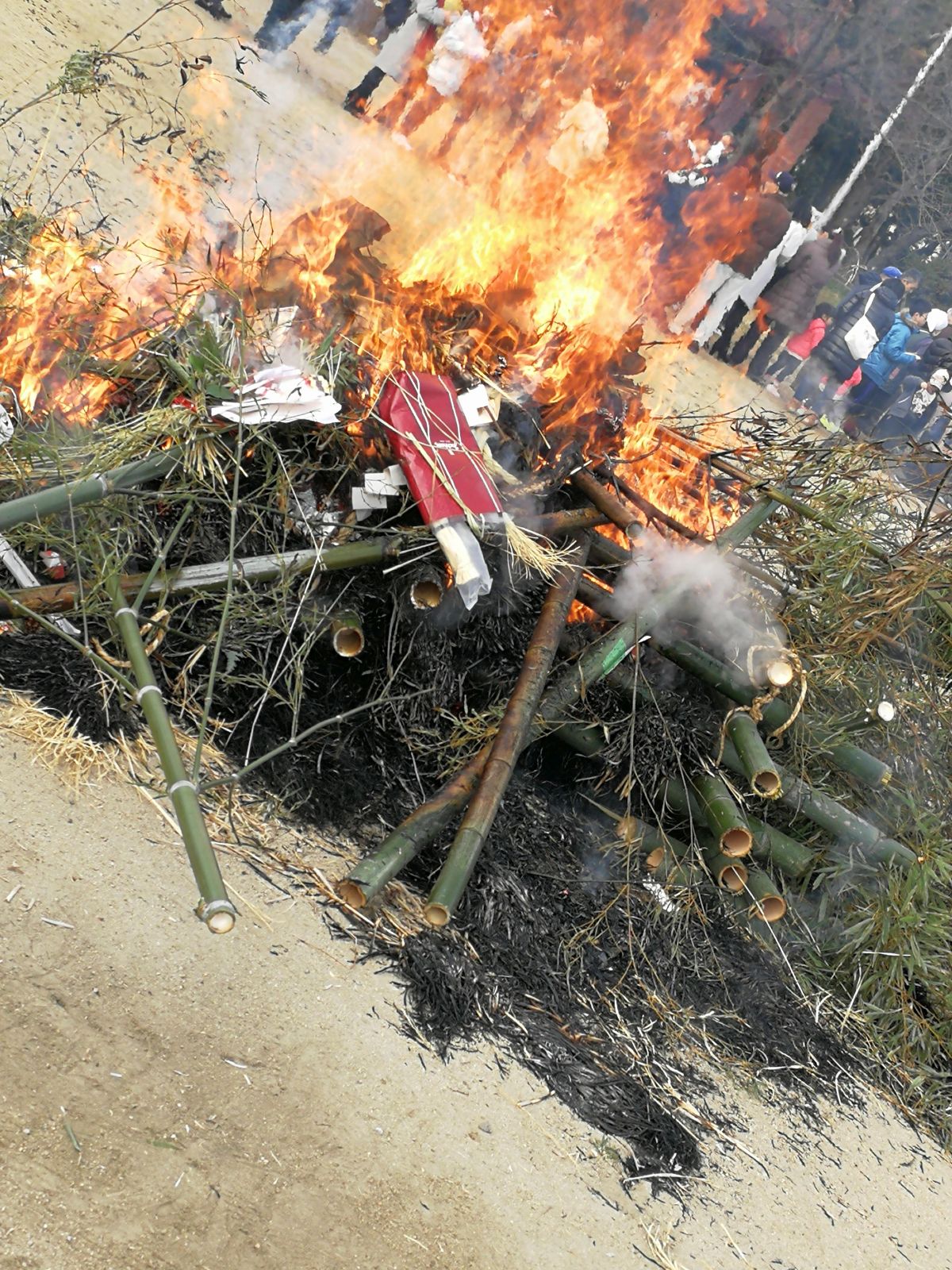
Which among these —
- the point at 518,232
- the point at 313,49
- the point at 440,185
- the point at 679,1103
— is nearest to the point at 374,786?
the point at 679,1103

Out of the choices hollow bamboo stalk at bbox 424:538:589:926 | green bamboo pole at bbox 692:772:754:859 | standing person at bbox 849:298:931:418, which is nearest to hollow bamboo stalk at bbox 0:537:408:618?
hollow bamboo stalk at bbox 424:538:589:926

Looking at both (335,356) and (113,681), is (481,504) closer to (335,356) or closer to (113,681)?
(335,356)

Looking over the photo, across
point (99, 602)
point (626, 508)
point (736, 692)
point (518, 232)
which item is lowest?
point (99, 602)

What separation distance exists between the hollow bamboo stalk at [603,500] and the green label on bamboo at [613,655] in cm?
53

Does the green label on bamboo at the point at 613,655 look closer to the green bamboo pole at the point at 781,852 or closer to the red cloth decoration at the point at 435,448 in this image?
the red cloth decoration at the point at 435,448

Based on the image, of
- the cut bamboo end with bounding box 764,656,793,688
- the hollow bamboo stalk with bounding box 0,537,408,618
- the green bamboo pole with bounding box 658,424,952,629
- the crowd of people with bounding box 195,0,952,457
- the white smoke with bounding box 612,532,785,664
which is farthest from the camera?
the crowd of people with bounding box 195,0,952,457

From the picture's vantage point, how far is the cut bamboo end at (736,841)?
4.26m

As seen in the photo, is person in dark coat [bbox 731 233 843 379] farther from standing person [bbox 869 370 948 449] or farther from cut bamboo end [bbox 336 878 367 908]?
cut bamboo end [bbox 336 878 367 908]

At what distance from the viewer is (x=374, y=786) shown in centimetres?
435

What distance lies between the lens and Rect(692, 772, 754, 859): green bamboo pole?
169 inches

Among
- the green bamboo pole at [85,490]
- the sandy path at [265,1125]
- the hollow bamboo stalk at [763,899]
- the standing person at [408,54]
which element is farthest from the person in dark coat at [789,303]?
the sandy path at [265,1125]

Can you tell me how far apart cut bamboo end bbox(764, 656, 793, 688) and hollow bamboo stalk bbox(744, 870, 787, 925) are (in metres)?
0.87

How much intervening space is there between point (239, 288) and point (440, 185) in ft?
11.8

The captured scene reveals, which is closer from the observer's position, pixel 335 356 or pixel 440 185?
pixel 335 356
